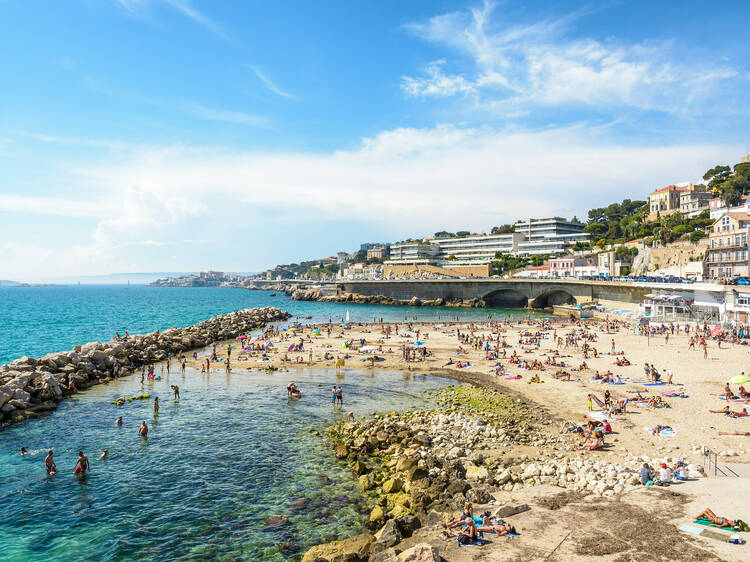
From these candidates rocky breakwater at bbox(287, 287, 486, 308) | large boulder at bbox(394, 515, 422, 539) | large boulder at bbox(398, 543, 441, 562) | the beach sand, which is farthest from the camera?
rocky breakwater at bbox(287, 287, 486, 308)

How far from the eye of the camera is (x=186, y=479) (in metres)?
16.6

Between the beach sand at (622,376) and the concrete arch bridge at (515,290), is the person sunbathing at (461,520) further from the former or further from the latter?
the concrete arch bridge at (515,290)

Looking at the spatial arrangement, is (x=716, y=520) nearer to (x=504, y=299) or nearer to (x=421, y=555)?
(x=421, y=555)

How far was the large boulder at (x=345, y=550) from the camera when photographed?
36.0 feet

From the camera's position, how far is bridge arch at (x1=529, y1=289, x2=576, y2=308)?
8450 cm

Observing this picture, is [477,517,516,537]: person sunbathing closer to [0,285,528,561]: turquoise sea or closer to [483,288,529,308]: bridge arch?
[0,285,528,561]: turquoise sea

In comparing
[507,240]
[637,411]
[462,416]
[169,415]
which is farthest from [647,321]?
[507,240]

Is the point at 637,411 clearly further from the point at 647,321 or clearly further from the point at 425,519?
the point at 647,321

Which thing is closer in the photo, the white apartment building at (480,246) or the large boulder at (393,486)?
the large boulder at (393,486)

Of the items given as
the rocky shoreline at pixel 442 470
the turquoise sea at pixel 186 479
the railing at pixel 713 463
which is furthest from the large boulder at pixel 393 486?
the railing at pixel 713 463

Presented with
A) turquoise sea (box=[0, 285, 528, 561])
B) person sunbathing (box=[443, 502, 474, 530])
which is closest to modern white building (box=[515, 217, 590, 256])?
turquoise sea (box=[0, 285, 528, 561])

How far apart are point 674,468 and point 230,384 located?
88.3 ft

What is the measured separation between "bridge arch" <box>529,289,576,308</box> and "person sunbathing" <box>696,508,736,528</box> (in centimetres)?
7710

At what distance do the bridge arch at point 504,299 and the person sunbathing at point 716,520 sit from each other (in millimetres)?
86380
